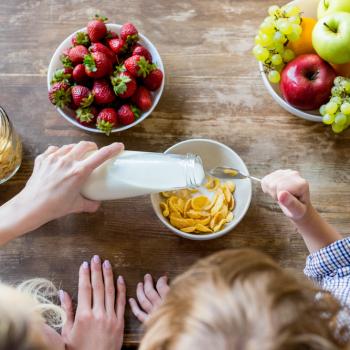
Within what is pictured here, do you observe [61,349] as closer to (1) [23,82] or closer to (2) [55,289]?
(2) [55,289]

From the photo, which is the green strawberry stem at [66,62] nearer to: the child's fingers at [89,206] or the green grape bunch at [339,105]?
the child's fingers at [89,206]

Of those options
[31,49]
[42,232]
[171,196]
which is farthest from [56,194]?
[31,49]

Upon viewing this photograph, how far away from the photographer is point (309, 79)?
3.20 ft

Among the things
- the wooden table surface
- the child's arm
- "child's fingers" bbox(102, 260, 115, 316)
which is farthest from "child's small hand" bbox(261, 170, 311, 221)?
"child's fingers" bbox(102, 260, 115, 316)

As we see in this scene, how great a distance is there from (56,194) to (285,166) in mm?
426

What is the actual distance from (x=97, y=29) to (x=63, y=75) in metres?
0.10

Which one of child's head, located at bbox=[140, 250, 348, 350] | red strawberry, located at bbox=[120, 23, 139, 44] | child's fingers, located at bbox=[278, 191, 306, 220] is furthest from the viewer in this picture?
red strawberry, located at bbox=[120, 23, 139, 44]

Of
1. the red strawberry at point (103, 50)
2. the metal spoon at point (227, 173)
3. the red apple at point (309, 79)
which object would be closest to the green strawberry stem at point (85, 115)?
the red strawberry at point (103, 50)

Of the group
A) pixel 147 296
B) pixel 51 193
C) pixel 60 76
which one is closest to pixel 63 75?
pixel 60 76

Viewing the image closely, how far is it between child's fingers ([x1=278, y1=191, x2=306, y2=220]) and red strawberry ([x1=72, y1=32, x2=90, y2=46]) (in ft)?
1.43

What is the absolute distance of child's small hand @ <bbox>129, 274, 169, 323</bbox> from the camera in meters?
0.98

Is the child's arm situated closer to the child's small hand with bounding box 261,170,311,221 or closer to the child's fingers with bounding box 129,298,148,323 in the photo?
the child's small hand with bounding box 261,170,311,221

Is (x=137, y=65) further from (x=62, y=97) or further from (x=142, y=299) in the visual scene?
(x=142, y=299)

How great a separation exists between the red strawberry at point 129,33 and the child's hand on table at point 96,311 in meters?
0.40
